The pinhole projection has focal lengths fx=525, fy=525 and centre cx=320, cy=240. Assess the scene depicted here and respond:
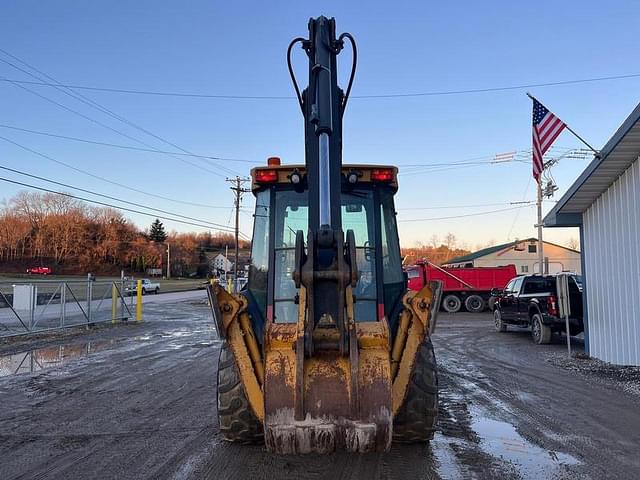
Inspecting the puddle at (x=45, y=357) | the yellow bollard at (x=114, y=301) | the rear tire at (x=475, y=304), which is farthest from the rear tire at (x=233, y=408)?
the rear tire at (x=475, y=304)

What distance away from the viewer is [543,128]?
14469 millimetres

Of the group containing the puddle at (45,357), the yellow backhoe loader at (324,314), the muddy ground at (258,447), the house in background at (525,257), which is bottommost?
the puddle at (45,357)

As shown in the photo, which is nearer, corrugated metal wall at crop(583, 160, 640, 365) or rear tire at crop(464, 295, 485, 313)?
corrugated metal wall at crop(583, 160, 640, 365)

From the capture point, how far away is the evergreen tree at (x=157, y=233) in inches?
4584

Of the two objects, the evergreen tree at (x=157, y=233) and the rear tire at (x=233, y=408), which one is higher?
the evergreen tree at (x=157, y=233)

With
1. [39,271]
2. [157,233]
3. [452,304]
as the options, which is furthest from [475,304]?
[157,233]

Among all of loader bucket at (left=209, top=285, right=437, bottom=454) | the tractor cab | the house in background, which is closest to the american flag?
the tractor cab

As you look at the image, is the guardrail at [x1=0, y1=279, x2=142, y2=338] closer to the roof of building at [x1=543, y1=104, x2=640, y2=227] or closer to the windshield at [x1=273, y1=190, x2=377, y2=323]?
the windshield at [x1=273, y1=190, x2=377, y2=323]

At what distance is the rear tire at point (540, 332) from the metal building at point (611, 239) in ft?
7.97

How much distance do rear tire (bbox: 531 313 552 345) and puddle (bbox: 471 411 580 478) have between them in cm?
890

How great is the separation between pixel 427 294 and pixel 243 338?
1.62 metres

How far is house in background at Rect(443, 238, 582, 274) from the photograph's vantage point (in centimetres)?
5588

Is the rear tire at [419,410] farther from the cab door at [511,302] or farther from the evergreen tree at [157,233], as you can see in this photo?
the evergreen tree at [157,233]

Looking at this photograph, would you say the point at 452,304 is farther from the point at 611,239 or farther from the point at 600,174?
the point at 600,174
